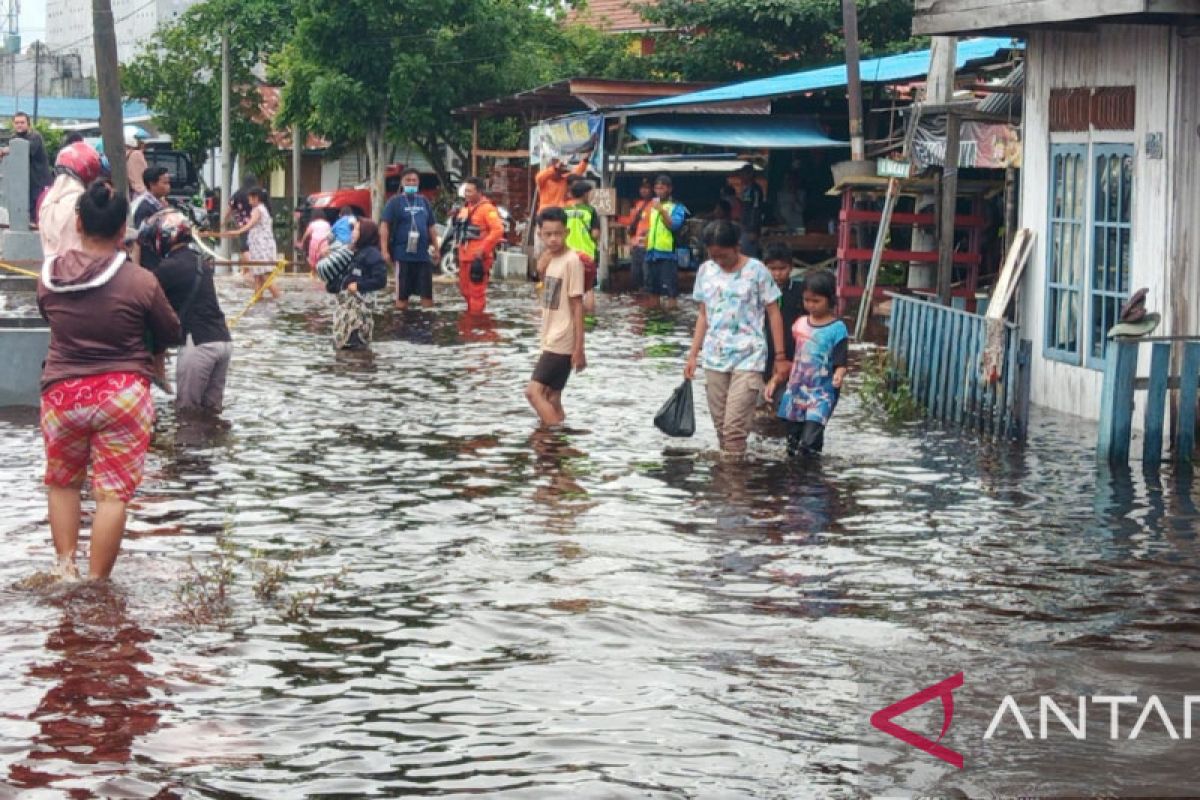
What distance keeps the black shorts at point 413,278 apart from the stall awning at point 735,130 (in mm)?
4697

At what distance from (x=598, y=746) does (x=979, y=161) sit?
13.0m

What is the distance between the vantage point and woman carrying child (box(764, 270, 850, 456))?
12.5 metres

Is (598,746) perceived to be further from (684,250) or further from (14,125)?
(684,250)

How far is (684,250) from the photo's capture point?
31156 millimetres

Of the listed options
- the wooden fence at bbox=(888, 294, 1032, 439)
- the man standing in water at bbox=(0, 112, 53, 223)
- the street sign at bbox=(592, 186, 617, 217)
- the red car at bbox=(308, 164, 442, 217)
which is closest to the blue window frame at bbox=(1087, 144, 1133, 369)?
the wooden fence at bbox=(888, 294, 1032, 439)

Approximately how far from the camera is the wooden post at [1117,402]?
12.3 m

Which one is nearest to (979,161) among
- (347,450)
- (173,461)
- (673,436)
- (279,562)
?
(673,436)

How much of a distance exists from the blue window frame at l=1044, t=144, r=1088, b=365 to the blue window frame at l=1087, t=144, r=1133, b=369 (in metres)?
0.15

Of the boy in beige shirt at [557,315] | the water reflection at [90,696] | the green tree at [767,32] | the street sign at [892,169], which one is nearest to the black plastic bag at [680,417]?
the boy in beige shirt at [557,315]

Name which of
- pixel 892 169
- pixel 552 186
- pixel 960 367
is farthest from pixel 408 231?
pixel 960 367

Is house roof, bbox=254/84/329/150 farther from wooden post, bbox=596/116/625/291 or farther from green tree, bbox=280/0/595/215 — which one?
wooden post, bbox=596/116/625/291

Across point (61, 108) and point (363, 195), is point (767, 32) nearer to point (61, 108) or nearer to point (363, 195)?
point (363, 195)

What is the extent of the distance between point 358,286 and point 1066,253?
7.32m

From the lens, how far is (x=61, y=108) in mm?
89875
